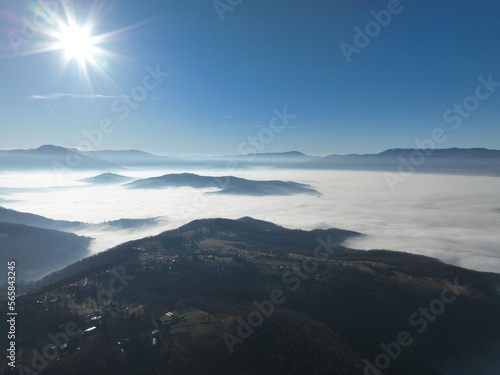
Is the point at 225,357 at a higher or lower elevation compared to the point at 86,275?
lower

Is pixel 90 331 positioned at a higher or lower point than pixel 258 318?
higher

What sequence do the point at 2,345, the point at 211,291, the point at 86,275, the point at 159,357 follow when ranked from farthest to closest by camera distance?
the point at 86,275
the point at 211,291
the point at 2,345
the point at 159,357

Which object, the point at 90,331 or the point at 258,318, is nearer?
the point at 90,331

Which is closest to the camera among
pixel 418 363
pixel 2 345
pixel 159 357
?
pixel 159 357

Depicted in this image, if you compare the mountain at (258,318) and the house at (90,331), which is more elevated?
the house at (90,331)

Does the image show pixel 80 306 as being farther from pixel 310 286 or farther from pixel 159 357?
pixel 310 286

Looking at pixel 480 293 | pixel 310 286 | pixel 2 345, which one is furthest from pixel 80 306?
pixel 480 293

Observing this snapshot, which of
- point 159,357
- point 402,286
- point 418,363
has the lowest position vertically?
point 418,363

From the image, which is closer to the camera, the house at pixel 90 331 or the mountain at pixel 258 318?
the mountain at pixel 258 318
